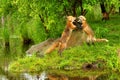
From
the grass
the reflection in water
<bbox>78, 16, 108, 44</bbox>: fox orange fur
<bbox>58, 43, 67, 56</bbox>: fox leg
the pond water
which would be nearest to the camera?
the reflection in water

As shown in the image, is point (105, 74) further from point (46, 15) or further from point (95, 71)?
point (46, 15)

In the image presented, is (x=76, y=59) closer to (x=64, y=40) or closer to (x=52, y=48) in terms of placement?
(x=64, y=40)

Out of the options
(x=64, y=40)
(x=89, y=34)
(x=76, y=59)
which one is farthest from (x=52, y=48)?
(x=89, y=34)

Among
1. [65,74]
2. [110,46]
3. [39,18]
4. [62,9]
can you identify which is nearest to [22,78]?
[65,74]

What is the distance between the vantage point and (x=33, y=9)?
28.7m

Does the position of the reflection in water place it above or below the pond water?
above

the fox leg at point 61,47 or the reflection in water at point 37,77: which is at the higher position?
the fox leg at point 61,47

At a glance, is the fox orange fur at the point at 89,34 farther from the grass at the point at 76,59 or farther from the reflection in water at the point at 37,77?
the reflection in water at the point at 37,77

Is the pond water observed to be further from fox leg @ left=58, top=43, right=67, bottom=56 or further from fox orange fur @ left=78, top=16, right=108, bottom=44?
fox orange fur @ left=78, top=16, right=108, bottom=44

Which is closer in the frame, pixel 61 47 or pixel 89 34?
pixel 61 47

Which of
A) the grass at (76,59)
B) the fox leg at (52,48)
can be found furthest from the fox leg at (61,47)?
the fox leg at (52,48)

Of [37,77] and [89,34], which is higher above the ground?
[89,34]

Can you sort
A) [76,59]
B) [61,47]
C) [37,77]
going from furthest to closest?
[61,47] < [76,59] < [37,77]

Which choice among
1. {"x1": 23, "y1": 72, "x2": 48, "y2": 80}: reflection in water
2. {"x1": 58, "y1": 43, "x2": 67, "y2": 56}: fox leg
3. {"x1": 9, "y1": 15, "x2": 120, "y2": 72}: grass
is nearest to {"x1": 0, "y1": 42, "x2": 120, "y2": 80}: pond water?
{"x1": 23, "y1": 72, "x2": 48, "y2": 80}: reflection in water
